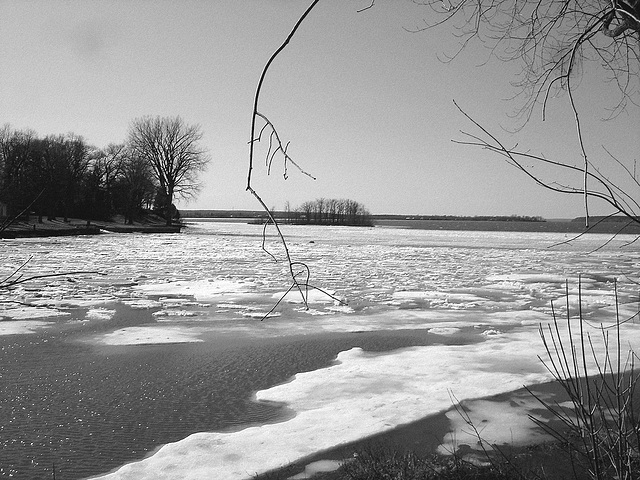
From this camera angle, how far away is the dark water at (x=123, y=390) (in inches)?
149

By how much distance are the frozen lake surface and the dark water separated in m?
0.02

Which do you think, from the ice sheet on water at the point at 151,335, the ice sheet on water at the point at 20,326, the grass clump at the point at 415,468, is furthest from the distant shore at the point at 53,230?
the grass clump at the point at 415,468

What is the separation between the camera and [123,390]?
5.01 meters

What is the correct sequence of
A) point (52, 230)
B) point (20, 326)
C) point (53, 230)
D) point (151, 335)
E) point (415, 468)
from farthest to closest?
point (53, 230)
point (52, 230)
point (20, 326)
point (151, 335)
point (415, 468)

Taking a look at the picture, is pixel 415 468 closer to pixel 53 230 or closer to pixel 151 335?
pixel 151 335

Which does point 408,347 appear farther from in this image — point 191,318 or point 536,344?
point 191,318

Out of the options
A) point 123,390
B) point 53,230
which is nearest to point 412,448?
point 123,390

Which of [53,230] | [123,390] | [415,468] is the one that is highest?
[53,230]

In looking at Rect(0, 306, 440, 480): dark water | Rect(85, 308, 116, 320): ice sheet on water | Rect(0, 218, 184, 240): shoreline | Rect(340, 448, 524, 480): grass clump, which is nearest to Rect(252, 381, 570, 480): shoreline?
Rect(340, 448, 524, 480): grass clump

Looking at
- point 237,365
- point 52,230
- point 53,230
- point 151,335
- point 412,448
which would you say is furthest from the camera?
point 53,230

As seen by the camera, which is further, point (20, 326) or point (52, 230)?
point (52, 230)

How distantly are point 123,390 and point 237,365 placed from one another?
4.39 ft

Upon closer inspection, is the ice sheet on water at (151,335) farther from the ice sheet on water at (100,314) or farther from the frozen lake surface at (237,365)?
the ice sheet on water at (100,314)

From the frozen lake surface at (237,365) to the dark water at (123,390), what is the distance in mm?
17
